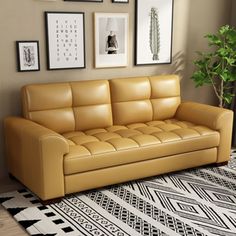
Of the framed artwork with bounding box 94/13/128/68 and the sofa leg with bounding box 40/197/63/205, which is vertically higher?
the framed artwork with bounding box 94/13/128/68

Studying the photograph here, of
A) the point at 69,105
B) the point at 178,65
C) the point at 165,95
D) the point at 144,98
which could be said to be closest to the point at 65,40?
the point at 69,105

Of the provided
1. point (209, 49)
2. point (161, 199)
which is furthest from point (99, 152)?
point (209, 49)

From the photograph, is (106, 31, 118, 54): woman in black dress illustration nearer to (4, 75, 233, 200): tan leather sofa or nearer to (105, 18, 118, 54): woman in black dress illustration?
(105, 18, 118, 54): woman in black dress illustration

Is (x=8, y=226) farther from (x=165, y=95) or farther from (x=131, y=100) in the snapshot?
(x=165, y=95)

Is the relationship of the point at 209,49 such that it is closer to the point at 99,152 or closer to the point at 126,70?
the point at 126,70

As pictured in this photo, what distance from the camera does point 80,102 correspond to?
150 inches

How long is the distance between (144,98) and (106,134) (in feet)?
2.42

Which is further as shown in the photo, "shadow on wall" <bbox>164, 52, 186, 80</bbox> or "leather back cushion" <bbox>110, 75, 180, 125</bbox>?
"shadow on wall" <bbox>164, 52, 186, 80</bbox>

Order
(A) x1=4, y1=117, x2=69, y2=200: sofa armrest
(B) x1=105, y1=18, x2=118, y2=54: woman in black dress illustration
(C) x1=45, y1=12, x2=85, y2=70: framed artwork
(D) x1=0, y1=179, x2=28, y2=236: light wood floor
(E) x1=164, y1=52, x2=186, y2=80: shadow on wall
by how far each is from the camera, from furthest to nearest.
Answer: (E) x1=164, y1=52, x2=186, y2=80: shadow on wall < (B) x1=105, y1=18, x2=118, y2=54: woman in black dress illustration < (C) x1=45, y1=12, x2=85, y2=70: framed artwork < (A) x1=4, y1=117, x2=69, y2=200: sofa armrest < (D) x1=0, y1=179, x2=28, y2=236: light wood floor

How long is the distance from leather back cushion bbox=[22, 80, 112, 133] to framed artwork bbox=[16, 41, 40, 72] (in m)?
0.26

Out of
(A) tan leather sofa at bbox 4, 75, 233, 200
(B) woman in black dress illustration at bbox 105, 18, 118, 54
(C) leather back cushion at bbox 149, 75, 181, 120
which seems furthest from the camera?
(C) leather back cushion at bbox 149, 75, 181, 120

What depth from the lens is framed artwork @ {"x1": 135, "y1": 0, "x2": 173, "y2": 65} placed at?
4332 mm

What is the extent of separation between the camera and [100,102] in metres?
3.92

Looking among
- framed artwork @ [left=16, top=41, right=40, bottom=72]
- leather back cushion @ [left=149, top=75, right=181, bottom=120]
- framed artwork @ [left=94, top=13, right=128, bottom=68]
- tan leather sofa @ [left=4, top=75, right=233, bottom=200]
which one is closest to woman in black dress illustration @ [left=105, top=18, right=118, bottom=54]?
framed artwork @ [left=94, top=13, right=128, bottom=68]
